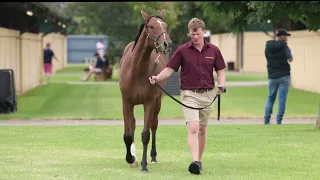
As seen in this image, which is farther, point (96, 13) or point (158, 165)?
point (96, 13)

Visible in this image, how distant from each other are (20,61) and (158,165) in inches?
789

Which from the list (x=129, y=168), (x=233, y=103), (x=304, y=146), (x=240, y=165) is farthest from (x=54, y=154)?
(x=233, y=103)

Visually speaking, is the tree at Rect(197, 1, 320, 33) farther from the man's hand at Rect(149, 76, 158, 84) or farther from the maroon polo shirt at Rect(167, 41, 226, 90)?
the man's hand at Rect(149, 76, 158, 84)

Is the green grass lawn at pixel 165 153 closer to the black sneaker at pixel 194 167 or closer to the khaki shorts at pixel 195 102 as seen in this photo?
the black sneaker at pixel 194 167

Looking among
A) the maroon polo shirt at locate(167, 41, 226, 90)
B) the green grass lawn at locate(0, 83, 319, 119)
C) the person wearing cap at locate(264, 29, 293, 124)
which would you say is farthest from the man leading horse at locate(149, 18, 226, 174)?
the green grass lawn at locate(0, 83, 319, 119)

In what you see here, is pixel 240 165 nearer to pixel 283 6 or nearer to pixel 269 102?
pixel 283 6

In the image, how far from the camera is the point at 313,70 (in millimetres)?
31125

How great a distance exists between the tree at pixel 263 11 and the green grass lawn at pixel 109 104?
205 inches

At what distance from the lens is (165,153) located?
1355cm

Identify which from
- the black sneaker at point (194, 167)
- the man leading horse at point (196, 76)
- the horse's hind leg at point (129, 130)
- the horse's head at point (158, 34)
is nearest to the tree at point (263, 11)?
the man leading horse at point (196, 76)

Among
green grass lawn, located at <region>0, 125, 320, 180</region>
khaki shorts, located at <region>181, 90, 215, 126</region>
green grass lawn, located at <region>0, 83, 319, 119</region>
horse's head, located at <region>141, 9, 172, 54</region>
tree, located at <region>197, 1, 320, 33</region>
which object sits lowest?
green grass lawn, located at <region>0, 83, 319, 119</region>

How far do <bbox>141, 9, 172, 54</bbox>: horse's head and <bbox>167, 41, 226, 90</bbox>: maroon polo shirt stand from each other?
33 cm

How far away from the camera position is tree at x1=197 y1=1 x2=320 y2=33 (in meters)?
10.7

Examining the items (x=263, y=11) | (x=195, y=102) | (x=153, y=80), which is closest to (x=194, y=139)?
(x=195, y=102)
